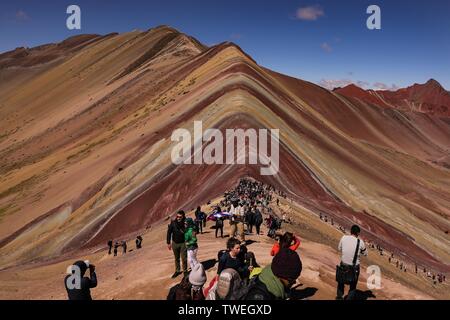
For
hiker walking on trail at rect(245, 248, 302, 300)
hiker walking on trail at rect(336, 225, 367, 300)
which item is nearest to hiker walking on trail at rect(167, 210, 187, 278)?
hiker walking on trail at rect(245, 248, 302, 300)

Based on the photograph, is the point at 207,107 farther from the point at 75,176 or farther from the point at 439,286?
the point at 439,286

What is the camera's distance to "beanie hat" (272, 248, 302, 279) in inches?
309

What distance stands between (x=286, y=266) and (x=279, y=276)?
22cm

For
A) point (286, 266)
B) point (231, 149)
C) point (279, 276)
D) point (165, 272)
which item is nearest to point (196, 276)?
point (279, 276)

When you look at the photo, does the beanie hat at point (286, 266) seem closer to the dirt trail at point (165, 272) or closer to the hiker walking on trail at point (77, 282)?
the dirt trail at point (165, 272)

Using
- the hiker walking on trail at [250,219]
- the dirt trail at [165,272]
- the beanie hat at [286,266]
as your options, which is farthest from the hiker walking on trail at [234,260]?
Answer: the hiker walking on trail at [250,219]

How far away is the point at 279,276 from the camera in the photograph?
25.7 feet

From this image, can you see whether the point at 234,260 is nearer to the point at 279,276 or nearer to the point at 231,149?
the point at 279,276

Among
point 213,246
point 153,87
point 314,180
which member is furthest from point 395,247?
point 153,87

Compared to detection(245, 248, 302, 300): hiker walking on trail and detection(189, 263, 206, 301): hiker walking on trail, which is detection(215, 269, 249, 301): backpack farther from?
detection(189, 263, 206, 301): hiker walking on trail

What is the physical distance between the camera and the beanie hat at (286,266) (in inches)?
309

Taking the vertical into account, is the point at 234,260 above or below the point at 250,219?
below

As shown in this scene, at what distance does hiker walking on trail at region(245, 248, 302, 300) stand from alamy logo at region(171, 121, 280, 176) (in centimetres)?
1936
